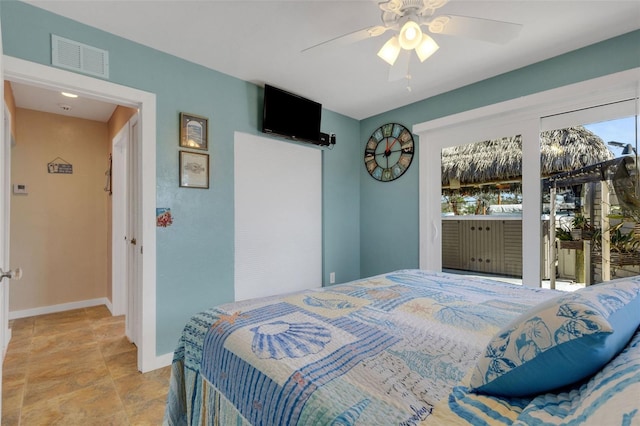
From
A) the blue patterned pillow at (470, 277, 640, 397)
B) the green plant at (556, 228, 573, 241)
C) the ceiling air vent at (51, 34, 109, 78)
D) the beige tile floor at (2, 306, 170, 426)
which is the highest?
the ceiling air vent at (51, 34, 109, 78)

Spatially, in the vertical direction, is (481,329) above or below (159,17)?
below

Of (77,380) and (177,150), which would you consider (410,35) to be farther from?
(77,380)

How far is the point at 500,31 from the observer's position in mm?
1516

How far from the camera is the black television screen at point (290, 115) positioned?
2.88 metres

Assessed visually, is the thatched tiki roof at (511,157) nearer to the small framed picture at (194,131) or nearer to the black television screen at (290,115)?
the black television screen at (290,115)

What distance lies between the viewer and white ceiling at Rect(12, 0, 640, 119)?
1.82m

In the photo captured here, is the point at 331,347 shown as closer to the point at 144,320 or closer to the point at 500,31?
the point at 500,31

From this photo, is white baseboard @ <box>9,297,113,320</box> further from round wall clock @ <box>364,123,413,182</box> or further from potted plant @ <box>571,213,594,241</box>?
potted plant @ <box>571,213,594,241</box>

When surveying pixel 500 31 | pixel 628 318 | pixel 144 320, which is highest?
pixel 500 31

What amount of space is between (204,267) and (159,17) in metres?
1.89

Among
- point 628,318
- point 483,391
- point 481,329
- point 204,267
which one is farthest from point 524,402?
point 204,267

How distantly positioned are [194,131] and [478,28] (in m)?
2.16

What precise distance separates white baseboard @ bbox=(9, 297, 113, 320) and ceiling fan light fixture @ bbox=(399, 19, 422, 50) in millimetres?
4284

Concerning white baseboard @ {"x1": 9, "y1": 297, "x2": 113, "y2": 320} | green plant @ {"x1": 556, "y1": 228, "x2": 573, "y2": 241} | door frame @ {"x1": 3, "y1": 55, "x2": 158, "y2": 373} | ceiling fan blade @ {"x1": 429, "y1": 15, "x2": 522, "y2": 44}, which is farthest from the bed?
white baseboard @ {"x1": 9, "y1": 297, "x2": 113, "y2": 320}
